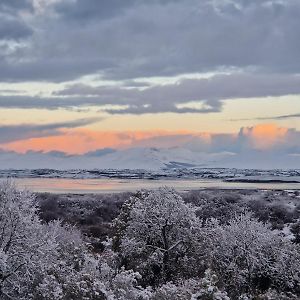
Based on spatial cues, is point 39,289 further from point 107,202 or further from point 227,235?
point 107,202

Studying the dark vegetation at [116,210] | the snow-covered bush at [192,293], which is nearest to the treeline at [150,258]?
the snow-covered bush at [192,293]

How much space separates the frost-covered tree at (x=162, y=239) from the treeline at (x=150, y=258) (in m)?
0.06

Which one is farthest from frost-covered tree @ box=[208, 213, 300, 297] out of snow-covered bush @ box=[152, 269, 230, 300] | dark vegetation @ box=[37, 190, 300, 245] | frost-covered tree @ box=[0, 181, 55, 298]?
dark vegetation @ box=[37, 190, 300, 245]

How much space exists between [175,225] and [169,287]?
10168mm

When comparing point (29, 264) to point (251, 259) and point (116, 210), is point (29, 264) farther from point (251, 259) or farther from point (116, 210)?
point (116, 210)

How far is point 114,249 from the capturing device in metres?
34.5

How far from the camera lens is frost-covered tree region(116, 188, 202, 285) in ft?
100

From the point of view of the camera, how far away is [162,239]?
105 ft

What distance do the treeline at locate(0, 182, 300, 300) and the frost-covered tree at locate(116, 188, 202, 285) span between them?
0.19 feet

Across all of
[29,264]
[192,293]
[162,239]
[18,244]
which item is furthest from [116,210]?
[192,293]

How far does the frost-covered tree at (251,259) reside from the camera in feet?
101

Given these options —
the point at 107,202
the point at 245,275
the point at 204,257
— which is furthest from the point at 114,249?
the point at 107,202

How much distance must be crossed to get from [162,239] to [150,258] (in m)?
1.90

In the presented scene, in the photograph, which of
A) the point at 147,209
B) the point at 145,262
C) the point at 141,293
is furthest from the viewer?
the point at 147,209
